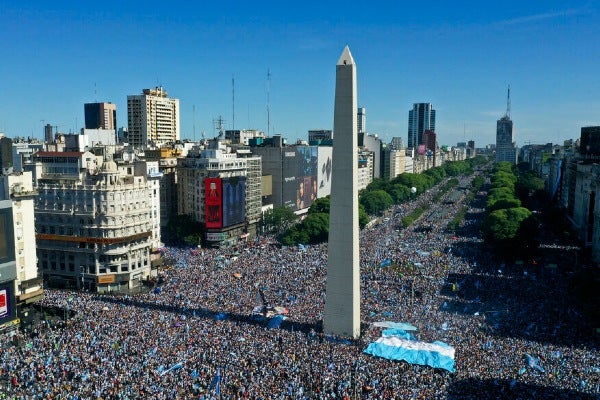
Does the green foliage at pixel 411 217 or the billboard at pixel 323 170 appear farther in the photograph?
the billboard at pixel 323 170

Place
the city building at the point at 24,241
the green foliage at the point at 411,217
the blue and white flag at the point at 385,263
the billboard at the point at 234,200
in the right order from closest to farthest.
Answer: the city building at the point at 24,241
the blue and white flag at the point at 385,263
the billboard at the point at 234,200
the green foliage at the point at 411,217

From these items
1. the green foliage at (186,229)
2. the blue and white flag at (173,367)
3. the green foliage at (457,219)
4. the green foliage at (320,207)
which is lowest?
the green foliage at (457,219)

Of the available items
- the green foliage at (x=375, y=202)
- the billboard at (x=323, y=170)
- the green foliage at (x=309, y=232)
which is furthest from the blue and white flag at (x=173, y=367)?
the green foliage at (x=375, y=202)

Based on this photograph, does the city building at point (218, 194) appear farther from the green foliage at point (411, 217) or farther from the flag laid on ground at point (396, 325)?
the flag laid on ground at point (396, 325)

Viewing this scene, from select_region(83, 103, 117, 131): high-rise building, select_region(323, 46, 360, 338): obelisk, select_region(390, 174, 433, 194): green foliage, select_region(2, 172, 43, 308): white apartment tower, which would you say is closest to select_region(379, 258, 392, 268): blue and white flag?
select_region(323, 46, 360, 338): obelisk

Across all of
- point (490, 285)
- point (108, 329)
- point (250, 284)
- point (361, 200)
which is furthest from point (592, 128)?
point (108, 329)

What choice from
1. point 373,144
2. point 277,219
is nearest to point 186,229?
point 277,219

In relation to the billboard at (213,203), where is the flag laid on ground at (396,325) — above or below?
below
